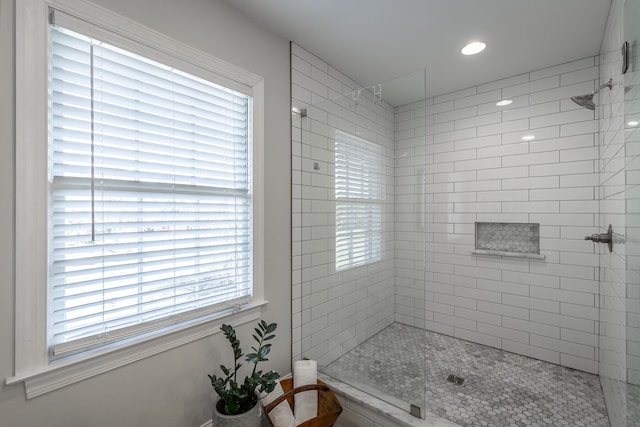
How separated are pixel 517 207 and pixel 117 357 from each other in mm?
2967

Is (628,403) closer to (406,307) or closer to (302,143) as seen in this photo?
(406,307)

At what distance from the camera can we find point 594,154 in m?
2.18

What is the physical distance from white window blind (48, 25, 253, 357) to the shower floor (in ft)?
3.45

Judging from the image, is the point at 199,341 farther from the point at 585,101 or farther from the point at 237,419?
the point at 585,101

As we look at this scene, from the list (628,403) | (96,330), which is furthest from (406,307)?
(96,330)

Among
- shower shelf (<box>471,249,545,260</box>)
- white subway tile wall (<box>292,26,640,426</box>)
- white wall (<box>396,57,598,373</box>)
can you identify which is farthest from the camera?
shower shelf (<box>471,249,545,260</box>)

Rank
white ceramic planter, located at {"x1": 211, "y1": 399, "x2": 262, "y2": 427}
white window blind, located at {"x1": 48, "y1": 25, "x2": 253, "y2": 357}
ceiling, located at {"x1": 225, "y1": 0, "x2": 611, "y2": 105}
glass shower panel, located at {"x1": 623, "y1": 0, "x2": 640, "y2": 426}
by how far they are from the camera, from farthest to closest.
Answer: ceiling, located at {"x1": 225, "y1": 0, "x2": 611, "y2": 105}, white ceramic planter, located at {"x1": 211, "y1": 399, "x2": 262, "y2": 427}, white window blind, located at {"x1": 48, "y1": 25, "x2": 253, "y2": 357}, glass shower panel, located at {"x1": 623, "y1": 0, "x2": 640, "y2": 426}

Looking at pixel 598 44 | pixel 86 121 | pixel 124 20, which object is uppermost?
pixel 598 44

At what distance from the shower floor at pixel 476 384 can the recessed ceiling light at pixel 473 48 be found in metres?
2.02

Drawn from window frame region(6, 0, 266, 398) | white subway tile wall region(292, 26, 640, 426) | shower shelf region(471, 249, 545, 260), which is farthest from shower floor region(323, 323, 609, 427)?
window frame region(6, 0, 266, 398)

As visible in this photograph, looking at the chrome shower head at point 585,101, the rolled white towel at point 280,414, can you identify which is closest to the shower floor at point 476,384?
the rolled white towel at point 280,414

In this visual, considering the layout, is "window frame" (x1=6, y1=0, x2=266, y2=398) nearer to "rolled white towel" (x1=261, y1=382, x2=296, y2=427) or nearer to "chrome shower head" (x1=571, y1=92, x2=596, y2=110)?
"rolled white towel" (x1=261, y1=382, x2=296, y2=427)

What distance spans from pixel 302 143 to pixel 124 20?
115 centimetres

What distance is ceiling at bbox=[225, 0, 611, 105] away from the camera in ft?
5.40
